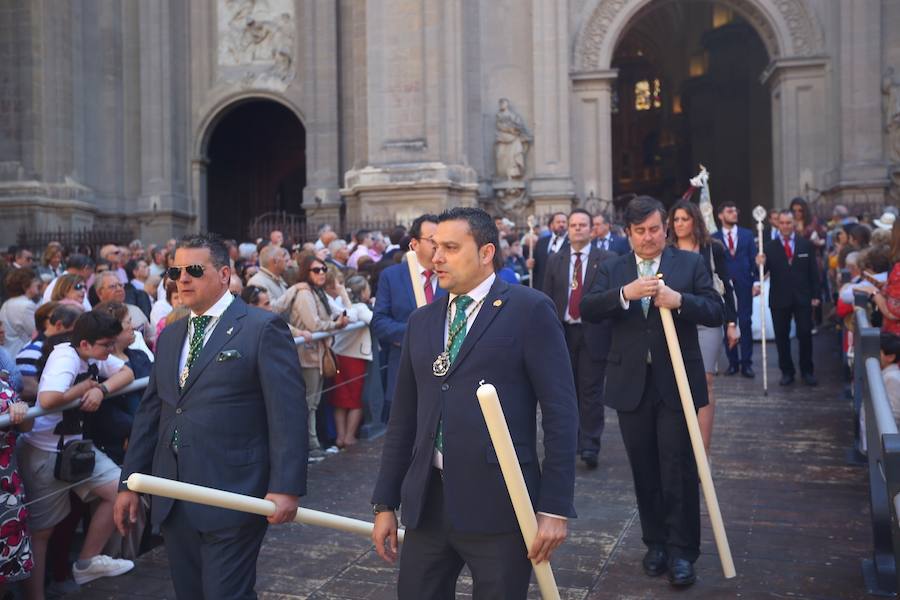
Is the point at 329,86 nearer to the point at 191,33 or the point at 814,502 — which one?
the point at 191,33

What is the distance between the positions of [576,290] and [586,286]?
131mm

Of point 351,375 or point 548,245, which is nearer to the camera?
point 351,375

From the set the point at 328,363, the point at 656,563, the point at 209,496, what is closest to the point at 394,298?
the point at 328,363

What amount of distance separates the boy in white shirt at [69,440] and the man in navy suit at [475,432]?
291 cm

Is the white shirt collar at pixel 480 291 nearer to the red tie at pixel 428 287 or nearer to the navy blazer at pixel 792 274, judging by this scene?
the red tie at pixel 428 287

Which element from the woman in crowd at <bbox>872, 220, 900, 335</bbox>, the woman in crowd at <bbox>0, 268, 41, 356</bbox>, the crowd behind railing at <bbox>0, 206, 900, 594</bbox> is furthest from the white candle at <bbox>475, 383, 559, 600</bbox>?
the woman in crowd at <bbox>0, 268, 41, 356</bbox>

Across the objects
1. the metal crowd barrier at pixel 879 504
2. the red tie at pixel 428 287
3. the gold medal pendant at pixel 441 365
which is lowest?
the metal crowd barrier at pixel 879 504

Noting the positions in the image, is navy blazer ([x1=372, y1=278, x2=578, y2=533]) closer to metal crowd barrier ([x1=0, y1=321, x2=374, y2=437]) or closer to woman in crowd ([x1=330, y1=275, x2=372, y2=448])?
metal crowd barrier ([x1=0, y1=321, x2=374, y2=437])

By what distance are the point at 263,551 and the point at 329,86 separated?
20.5 meters

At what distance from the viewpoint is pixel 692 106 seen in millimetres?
36844

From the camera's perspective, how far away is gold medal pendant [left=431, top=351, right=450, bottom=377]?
3.76 metres

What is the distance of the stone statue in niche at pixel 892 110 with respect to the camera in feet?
76.2

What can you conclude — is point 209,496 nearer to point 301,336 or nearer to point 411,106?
point 301,336

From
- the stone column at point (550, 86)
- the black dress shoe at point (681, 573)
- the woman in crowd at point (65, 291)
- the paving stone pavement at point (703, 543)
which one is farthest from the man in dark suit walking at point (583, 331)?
the stone column at point (550, 86)
